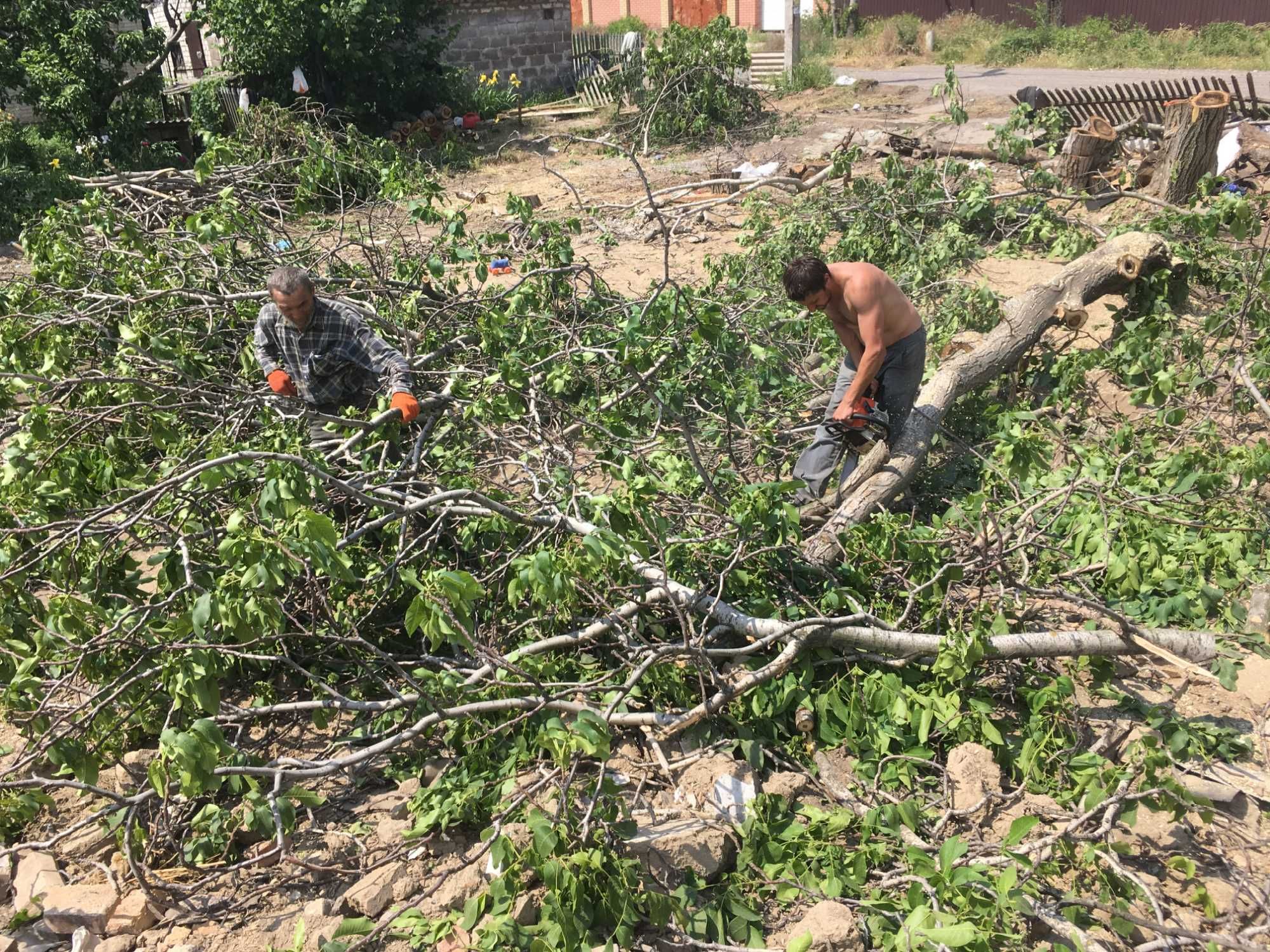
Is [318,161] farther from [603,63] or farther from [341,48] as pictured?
[603,63]

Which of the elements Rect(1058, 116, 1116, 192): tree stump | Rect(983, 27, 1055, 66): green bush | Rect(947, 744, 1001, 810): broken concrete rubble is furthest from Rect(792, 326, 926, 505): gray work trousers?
Rect(983, 27, 1055, 66): green bush

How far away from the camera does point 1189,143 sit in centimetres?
784

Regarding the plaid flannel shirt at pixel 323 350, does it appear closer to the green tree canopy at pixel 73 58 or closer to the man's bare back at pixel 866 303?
the man's bare back at pixel 866 303

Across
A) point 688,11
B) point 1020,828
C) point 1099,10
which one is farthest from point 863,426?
point 688,11

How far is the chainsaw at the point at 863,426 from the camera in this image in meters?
4.31

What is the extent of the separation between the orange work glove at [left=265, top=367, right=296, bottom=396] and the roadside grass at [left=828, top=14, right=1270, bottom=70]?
19.2m

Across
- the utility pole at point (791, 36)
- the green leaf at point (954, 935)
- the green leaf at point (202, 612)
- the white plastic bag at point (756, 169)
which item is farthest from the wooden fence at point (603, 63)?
the green leaf at point (954, 935)

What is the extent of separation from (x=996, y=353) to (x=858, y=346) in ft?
3.83

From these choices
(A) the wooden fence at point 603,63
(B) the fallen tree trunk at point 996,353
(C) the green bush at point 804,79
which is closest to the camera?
(B) the fallen tree trunk at point 996,353

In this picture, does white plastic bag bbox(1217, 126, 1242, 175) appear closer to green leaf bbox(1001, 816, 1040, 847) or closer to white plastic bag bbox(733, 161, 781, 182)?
white plastic bag bbox(733, 161, 781, 182)

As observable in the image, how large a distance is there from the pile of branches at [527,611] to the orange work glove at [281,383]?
163 millimetres

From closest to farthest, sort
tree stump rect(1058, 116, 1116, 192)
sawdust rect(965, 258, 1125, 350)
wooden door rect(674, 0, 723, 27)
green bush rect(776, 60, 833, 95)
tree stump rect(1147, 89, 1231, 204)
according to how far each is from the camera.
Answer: sawdust rect(965, 258, 1125, 350) < tree stump rect(1147, 89, 1231, 204) < tree stump rect(1058, 116, 1116, 192) < green bush rect(776, 60, 833, 95) < wooden door rect(674, 0, 723, 27)

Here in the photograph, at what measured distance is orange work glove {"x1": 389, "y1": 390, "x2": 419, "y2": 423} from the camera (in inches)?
155

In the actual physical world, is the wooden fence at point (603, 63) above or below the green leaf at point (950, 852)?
above
